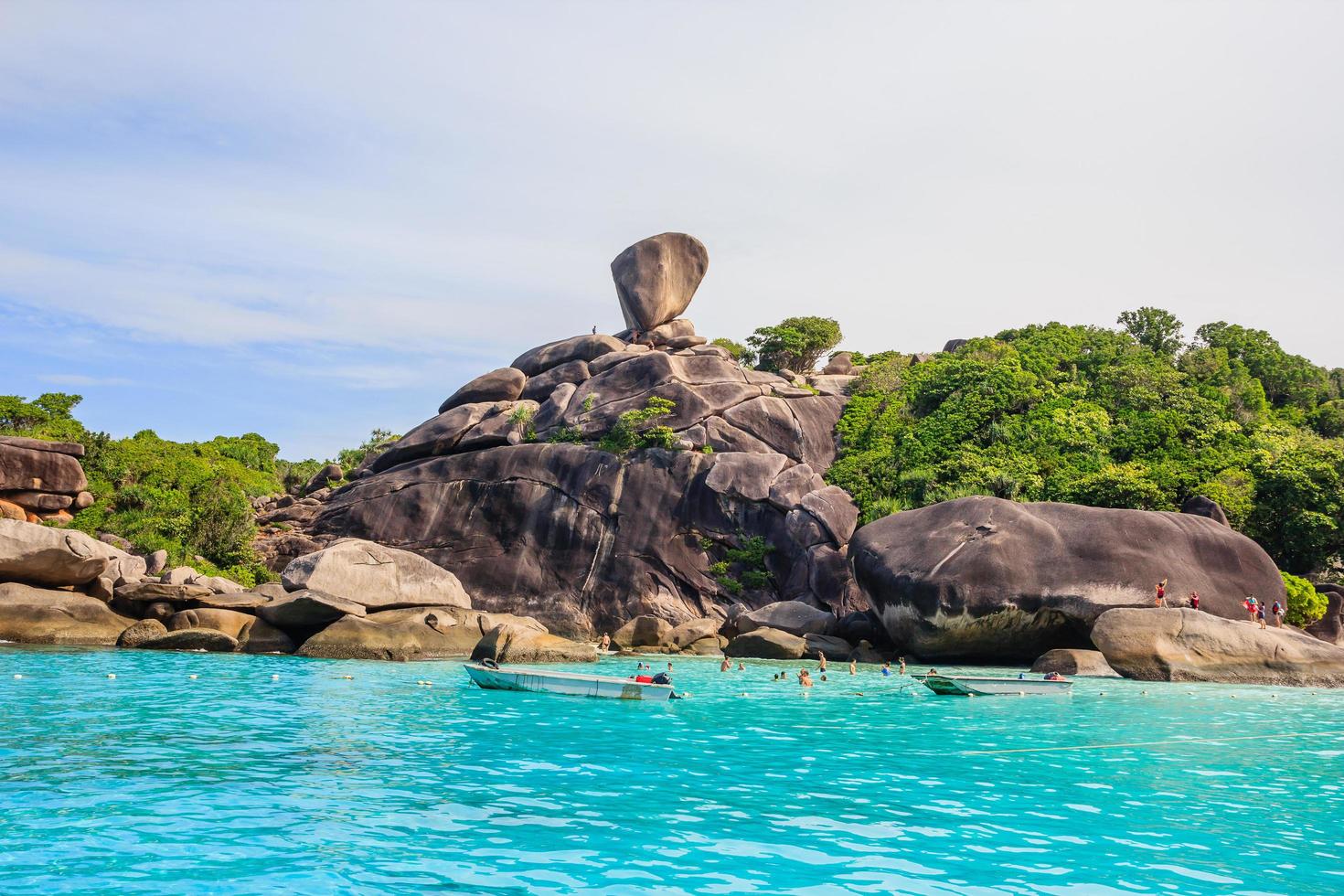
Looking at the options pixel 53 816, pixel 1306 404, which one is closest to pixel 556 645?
pixel 53 816

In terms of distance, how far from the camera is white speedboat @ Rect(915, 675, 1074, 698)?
21.9 metres

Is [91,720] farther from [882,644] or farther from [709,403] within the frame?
[709,403]

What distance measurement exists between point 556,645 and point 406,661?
13.8 feet

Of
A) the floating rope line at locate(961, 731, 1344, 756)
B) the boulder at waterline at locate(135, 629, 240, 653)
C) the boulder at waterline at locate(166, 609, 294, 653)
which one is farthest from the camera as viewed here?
the boulder at waterline at locate(166, 609, 294, 653)

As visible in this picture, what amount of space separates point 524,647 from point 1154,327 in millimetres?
46497

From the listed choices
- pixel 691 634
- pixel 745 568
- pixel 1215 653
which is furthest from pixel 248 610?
pixel 1215 653

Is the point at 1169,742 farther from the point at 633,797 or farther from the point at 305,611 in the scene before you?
the point at 305,611

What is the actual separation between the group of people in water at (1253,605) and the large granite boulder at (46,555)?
30199 millimetres

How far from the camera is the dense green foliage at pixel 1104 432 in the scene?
36188 mm

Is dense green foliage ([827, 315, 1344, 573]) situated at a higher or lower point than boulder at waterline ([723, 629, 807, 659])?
higher

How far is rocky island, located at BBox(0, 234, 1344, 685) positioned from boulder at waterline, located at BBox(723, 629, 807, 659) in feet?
0.34

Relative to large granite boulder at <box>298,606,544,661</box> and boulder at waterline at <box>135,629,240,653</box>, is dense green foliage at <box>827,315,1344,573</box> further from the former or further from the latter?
boulder at waterline at <box>135,629,240,653</box>

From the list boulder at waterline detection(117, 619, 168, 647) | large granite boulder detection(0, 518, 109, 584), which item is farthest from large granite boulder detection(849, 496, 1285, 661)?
large granite boulder detection(0, 518, 109, 584)

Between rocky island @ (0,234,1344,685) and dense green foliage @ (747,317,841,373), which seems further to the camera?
dense green foliage @ (747,317,841,373)
